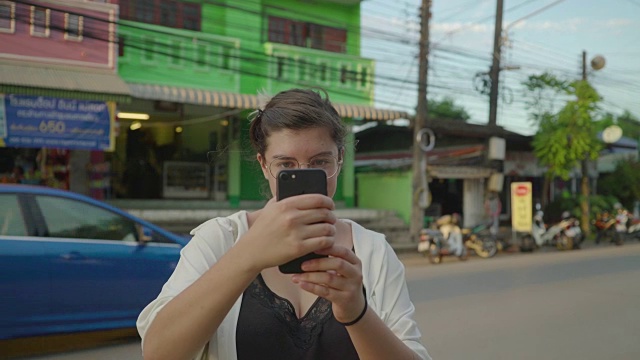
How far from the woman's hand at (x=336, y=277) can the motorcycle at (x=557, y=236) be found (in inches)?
635

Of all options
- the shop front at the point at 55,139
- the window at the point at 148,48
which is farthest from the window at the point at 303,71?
the shop front at the point at 55,139

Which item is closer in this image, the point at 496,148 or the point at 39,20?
the point at 39,20

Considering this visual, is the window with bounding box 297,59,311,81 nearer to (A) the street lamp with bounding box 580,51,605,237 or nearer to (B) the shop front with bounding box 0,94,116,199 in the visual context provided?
(B) the shop front with bounding box 0,94,116,199

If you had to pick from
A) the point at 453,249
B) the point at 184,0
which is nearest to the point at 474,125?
the point at 453,249

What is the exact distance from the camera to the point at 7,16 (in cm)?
1148

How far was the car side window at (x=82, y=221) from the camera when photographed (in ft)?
16.7

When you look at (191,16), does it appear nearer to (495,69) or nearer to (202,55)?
(202,55)

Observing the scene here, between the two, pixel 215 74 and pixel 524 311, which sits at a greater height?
pixel 215 74

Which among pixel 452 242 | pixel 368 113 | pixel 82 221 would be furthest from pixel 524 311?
pixel 368 113

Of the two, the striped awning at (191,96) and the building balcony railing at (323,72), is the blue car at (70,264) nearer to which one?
the striped awning at (191,96)

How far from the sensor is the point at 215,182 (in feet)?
54.0

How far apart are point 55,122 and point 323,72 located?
7302 mm

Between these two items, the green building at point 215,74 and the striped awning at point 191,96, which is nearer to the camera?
the striped awning at point 191,96

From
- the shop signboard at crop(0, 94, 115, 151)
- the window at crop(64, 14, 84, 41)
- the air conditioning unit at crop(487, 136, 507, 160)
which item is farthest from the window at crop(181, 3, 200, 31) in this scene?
the air conditioning unit at crop(487, 136, 507, 160)
